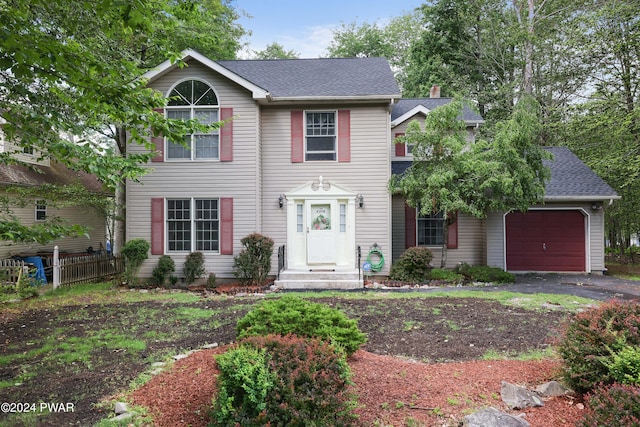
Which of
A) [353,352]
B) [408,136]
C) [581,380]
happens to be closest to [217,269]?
[408,136]

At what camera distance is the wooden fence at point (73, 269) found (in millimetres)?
10643

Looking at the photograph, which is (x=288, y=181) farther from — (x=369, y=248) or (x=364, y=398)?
(x=364, y=398)

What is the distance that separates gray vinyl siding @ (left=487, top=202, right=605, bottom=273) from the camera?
12.6 m

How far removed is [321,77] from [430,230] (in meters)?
6.22

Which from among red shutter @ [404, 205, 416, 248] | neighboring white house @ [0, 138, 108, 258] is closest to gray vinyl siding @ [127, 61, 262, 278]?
neighboring white house @ [0, 138, 108, 258]

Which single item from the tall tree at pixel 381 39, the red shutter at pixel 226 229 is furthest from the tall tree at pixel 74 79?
the tall tree at pixel 381 39

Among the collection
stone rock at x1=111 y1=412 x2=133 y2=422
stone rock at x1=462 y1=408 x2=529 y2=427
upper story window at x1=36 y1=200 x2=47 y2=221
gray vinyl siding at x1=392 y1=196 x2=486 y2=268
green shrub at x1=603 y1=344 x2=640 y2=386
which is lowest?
stone rock at x1=111 y1=412 x2=133 y2=422

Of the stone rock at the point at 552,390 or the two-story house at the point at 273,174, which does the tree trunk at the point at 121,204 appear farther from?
the stone rock at the point at 552,390

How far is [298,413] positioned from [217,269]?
8.92 metres

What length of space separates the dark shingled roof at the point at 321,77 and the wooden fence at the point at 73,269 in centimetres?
751

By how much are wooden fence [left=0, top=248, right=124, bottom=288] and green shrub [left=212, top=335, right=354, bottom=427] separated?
10335 mm

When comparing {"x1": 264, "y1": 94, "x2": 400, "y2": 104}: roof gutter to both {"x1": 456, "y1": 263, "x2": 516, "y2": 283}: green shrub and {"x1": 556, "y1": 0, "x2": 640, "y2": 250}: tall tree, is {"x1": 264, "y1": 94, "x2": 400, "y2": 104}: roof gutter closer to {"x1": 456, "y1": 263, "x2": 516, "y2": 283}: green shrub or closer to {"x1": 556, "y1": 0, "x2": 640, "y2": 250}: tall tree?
{"x1": 456, "y1": 263, "x2": 516, "y2": 283}: green shrub

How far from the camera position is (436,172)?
1047cm

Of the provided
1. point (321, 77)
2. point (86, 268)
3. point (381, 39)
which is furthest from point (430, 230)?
point (381, 39)
